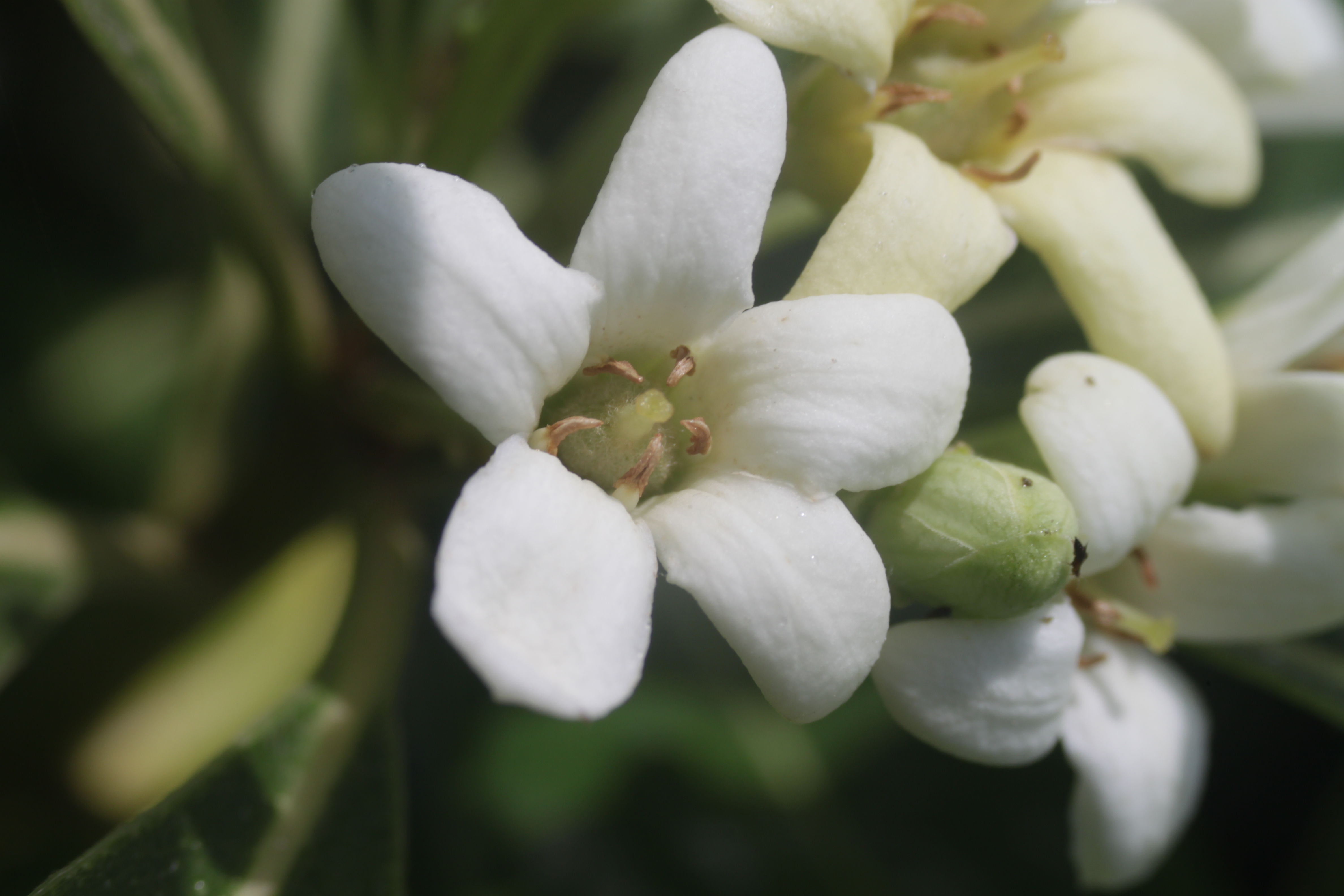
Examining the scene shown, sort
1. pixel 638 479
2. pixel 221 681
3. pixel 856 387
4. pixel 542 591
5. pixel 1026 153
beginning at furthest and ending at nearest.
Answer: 1. pixel 221 681
2. pixel 1026 153
3. pixel 638 479
4. pixel 856 387
5. pixel 542 591

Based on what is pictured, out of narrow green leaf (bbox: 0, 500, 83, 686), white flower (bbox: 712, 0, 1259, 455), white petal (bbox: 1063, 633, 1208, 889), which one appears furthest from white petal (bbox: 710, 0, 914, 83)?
narrow green leaf (bbox: 0, 500, 83, 686)

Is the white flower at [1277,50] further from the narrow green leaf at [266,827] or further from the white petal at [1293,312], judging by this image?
the narrow green leaf at [266,827]

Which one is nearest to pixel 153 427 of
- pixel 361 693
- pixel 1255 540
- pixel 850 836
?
pixel 361 693

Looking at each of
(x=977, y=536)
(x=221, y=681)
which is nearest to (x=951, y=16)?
(x=977, y=536)

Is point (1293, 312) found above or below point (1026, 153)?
below

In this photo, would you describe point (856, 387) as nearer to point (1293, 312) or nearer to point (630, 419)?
point (630, 419)

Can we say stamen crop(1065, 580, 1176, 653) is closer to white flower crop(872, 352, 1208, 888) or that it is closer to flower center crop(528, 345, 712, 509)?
white flower crop(872, 352, 1208, 888)

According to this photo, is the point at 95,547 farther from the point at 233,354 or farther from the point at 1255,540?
the point at 1255,540

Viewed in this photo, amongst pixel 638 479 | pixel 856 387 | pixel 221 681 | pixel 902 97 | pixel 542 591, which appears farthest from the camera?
pixel 221 681
